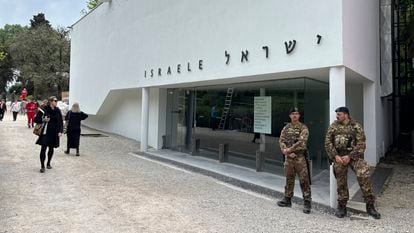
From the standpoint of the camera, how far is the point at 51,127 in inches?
324

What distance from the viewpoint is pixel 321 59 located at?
20.9ft

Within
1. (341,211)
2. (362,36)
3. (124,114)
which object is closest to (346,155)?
(341,211)

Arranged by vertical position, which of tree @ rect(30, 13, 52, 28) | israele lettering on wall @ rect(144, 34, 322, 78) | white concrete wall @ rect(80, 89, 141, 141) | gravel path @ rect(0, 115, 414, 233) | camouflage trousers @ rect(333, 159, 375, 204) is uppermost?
tree @ rect(30, 13, 52, 28)

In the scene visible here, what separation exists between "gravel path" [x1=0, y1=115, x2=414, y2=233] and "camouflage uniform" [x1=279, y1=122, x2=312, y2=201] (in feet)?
1.47

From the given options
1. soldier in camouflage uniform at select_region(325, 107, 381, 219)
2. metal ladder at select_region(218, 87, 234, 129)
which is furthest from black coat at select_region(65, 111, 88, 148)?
soldier in camouflage uniform at select_region(325, 107, 381, 219)

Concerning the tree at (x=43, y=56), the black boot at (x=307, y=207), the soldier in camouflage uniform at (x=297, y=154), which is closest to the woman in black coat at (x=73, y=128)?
→ the soldier in camouflage uniform at (x=297, y=154)

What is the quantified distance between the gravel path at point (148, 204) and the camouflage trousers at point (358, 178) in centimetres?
38

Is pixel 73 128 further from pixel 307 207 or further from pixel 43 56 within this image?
pixel 43 56

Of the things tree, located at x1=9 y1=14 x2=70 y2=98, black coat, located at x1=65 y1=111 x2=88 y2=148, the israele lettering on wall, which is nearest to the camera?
the israele lettering on wall

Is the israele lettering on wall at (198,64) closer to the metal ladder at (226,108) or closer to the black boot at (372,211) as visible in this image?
the metal ladder at (226,108)

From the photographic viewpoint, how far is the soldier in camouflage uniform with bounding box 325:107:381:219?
17.7 feet

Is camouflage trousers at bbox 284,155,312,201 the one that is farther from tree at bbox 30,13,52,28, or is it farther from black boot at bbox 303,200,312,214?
tree at bbox 30,13,52,28

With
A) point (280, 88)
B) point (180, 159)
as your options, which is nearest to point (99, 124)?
point (180, 159)

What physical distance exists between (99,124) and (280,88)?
1404 centimetres
